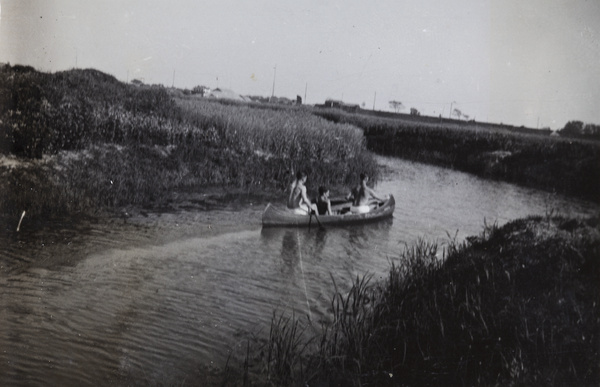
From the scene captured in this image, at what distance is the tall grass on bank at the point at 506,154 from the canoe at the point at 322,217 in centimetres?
438

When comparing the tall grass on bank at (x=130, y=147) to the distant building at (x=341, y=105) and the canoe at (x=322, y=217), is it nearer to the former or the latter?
the canoe at (x=322, y=217)

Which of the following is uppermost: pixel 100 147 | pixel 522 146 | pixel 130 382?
pixel 522 146

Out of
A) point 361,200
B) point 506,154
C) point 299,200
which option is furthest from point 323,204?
point 506,154

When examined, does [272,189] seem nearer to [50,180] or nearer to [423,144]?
[50,180]

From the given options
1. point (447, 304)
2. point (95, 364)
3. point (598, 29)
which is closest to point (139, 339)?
point (95, 364)

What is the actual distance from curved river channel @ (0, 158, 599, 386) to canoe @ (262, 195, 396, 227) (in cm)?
19

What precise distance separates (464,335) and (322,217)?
19.5ft

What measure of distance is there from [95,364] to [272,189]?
1023cm

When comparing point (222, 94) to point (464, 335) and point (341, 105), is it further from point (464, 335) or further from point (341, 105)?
point (464, 335)

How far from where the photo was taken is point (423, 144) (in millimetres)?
30250

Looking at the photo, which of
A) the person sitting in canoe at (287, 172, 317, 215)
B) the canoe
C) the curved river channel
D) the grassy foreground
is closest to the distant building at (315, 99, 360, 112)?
the canoe

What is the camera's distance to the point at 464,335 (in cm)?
534

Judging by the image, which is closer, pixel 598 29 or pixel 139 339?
pixel 139 339

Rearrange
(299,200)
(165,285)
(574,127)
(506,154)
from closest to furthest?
(165,285)
(574,127)
(299,200)
(506,154)
